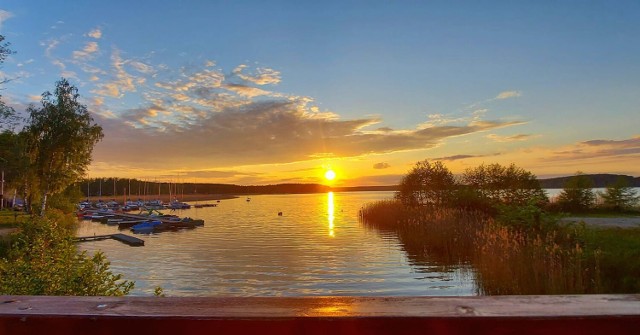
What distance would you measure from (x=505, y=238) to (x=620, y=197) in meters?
22.5

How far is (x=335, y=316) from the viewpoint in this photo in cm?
137

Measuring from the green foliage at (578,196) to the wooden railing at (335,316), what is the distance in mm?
32825

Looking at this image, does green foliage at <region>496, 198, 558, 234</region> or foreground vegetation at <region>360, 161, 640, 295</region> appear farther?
green foliage at <region>496, 198, 558, 234</region>

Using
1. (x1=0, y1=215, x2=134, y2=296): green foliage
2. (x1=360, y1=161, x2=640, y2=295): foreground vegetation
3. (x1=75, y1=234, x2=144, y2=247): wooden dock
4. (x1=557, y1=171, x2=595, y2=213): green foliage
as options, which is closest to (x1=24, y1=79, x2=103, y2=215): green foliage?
(x1=75, y1=234, x2=144, y2=247): wooden dock


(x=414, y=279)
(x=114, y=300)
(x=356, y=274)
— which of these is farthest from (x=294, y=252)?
(x=114, y=300)

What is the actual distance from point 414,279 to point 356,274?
240 cm

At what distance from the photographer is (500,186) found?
29.5 m

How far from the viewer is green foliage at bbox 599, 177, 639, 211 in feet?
96.8

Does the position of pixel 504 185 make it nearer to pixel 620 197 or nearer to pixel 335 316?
pixel 620 197

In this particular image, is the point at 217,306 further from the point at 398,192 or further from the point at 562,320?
the point at 398,192

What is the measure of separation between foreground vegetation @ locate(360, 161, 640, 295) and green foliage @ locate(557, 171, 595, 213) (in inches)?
126

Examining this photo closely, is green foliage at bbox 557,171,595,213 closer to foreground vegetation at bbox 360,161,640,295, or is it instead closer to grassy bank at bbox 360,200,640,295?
foreground vegetation at bbox 360,161,640,295

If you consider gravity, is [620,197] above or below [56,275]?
above

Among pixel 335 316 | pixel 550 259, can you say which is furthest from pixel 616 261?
pixel 335 316
